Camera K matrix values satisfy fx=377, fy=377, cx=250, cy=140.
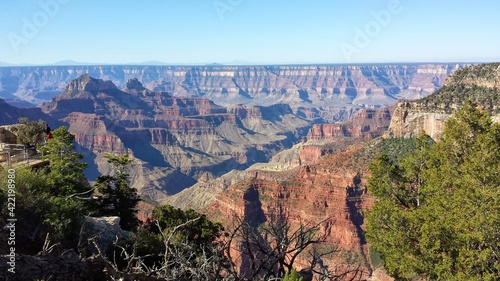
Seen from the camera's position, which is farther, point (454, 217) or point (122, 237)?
point (122, 237)

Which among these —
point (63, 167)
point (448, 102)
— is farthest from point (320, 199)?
point (63, 167)

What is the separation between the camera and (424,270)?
19969 millimetres

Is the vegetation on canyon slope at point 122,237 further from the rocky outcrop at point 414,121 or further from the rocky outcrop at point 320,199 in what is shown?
the rocky outcrop at point 414,121

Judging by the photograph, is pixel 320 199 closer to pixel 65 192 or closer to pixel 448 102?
pixel 448 102

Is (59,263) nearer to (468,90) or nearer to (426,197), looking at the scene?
(426,197)

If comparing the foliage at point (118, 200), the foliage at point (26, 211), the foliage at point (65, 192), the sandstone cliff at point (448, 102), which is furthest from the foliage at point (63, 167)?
the sandstone cliff at point (448, 102)

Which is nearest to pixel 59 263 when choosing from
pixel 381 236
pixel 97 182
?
pixel 381 236

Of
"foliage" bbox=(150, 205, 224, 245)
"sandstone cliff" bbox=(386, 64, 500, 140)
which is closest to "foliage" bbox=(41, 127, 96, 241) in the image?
"foliage" bbox=(150, 205, 224, 245)

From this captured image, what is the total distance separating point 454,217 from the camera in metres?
18.7

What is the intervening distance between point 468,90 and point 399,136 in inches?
682

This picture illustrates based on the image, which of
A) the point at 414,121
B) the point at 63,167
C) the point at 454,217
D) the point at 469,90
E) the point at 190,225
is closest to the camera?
the point at 454,217

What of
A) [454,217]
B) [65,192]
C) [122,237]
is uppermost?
[454,217]

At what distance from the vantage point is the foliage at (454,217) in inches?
696

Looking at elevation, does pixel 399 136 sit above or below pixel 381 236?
below
